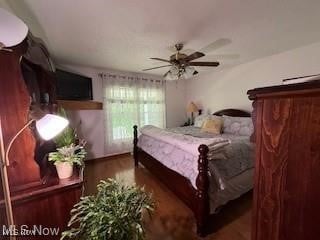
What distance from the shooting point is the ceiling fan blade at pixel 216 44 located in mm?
2430

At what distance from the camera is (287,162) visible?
0.62m

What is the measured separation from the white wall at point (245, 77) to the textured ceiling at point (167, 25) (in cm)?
23

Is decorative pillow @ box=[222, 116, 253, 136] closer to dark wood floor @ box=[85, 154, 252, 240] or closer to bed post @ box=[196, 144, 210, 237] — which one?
dark wood floor @ box=[85, 154, 252, 240]

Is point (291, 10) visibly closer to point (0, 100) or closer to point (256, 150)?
point (256, 150)

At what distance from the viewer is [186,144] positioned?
6.73ft

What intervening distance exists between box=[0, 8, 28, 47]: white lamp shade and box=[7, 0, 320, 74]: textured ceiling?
0.84 metres

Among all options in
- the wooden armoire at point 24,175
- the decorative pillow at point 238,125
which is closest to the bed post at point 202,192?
the wooden armoire at point 24,175

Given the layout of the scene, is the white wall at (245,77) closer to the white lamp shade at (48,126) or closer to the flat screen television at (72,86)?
the flat screen television at (72,86)

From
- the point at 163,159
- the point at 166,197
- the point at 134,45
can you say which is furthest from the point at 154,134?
the point at 134,45

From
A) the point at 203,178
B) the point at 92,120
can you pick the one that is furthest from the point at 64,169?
→ the point at 92,120

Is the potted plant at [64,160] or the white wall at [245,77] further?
the white wall at [245,77]

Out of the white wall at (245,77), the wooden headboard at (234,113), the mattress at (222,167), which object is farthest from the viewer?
the wooden headboard at (234,113)

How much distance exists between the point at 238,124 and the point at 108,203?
3.04m

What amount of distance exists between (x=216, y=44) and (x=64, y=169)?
2.54 meters
